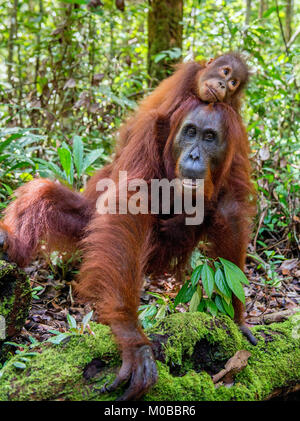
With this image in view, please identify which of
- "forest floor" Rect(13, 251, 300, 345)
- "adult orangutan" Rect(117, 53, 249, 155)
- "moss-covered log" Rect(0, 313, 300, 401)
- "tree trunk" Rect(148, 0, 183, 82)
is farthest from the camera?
"tree trunk" Rect(148, 0, 183, 82)

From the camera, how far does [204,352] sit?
7.16ft

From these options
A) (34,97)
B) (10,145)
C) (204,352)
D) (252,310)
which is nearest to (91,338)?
(204,352)

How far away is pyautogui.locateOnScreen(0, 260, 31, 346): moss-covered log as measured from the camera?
7.70 feet

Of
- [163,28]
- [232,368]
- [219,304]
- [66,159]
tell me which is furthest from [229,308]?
[163,28]

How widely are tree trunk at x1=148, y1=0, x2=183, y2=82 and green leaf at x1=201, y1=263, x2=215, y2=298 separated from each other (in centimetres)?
352

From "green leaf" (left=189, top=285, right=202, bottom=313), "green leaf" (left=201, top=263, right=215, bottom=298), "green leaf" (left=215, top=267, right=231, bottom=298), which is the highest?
"green leaf" (left=201, top=263, right=215, bottom=298)

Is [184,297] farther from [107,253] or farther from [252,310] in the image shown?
[252,310]

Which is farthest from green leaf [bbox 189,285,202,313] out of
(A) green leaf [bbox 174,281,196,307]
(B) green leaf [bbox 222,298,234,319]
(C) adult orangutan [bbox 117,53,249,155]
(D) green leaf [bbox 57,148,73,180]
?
(D) green leaf [bbox 57,148,73,180]

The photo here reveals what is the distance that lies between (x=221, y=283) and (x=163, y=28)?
3.96 metres

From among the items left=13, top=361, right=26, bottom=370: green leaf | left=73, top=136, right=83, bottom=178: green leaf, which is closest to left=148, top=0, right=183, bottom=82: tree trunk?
left=73, top=136, right=83, bottom=178: green leaf

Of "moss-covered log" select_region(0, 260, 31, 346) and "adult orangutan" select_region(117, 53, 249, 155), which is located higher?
"adult orangutan" select_region(117, 53, 249, 155)

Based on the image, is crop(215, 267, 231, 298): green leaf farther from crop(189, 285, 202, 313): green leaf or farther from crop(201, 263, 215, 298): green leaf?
crop(189, 285, 202, 313): green leaf

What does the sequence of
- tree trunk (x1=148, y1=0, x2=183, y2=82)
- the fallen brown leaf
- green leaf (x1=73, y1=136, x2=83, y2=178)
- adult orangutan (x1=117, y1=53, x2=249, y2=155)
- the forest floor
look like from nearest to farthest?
the fallen brown leaf → adult orangutan (x1=117, y1=53, x2=249, y2=155) → the forest floor → green leaf (x1=73, y1=136, x2=83, y2=178) → tree trunk (x1=148, y1=0, x2=183, y2=82)

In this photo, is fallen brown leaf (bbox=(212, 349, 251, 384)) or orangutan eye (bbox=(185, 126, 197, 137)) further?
orangutan eye (bbox=(185, 126, 197, 137))
